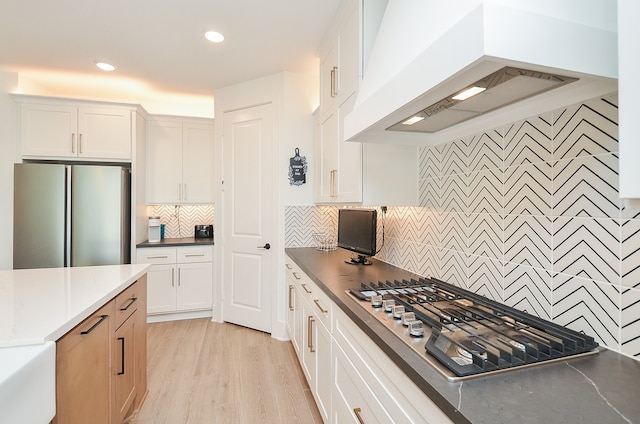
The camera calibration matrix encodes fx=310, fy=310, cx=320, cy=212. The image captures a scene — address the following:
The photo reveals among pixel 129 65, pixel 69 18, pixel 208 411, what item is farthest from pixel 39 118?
pixel 208 411

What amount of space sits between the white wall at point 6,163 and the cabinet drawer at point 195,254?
1501mm

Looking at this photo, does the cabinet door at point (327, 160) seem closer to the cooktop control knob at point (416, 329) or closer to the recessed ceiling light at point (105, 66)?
the cooktop control knob at point (416, 329)

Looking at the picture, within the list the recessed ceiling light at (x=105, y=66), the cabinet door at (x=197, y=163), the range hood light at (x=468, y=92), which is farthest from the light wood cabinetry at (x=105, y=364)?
the recessed ceiling light at (x=105, y=66)

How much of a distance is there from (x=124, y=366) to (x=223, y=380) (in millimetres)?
829

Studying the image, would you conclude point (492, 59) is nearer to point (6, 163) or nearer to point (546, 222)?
point (546, 222)

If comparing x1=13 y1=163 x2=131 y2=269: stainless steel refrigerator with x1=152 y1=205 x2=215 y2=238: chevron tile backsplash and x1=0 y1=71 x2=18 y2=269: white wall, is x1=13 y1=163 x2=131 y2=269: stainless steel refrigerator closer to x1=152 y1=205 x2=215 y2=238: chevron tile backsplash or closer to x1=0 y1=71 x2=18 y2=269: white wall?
x1=0 y1=71 x2=18 y2=269: white wall

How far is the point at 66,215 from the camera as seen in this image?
296cm

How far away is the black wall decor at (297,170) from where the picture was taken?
296 cm

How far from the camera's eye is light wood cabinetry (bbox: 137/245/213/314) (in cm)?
340

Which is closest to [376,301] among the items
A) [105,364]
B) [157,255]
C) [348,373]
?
[348,373]

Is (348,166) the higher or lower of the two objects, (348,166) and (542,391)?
the higher

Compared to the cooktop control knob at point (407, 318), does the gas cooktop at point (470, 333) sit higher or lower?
lower

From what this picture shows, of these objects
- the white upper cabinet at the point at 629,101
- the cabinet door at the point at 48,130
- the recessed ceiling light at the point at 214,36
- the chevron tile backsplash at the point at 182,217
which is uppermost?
the recessed ceiling light at the point at 214,36

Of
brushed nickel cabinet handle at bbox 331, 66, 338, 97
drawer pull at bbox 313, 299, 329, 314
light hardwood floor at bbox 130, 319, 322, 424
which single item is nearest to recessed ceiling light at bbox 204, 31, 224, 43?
brushed nickel cabinet handle at bbox 331, 66, 338, 97
